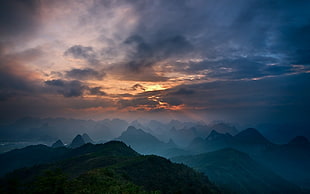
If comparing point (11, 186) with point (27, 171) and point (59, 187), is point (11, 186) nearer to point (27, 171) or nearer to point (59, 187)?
point (59, 187)

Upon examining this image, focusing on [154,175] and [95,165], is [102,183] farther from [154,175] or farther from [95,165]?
[95,165]

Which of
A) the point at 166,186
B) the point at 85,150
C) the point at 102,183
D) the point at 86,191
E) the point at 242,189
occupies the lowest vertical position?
the point at 242,189

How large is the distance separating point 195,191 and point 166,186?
13.6 metres

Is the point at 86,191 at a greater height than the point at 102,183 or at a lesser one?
greater

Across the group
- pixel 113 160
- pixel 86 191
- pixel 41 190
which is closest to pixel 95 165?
pixel 113 160

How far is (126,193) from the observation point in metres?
34.4

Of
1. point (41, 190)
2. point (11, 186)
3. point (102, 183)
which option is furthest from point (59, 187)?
point (102, 183)

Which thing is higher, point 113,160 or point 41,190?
point 41,190

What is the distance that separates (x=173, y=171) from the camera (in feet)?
330

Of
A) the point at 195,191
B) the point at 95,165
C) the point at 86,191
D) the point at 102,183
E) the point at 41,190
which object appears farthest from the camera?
the point at 95,165

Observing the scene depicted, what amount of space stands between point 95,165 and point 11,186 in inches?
2831

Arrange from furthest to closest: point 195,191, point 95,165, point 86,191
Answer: point 95,165 → point 195,191 → point 86,191

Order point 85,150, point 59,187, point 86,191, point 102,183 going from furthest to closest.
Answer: point 85,150 → point 102,183 → point 86,191 → point 59,187

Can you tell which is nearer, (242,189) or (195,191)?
(195,191)
